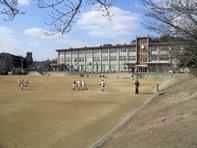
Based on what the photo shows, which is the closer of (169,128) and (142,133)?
(169,128)

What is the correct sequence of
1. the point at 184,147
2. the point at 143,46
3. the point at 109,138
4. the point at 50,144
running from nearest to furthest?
the point at 184,147 → the point at 109,138 → the point at 50,144 → the point at 143,46

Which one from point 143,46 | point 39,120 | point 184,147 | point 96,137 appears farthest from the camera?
point 143,46

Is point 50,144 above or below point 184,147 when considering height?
below

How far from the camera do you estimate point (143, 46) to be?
155 metres

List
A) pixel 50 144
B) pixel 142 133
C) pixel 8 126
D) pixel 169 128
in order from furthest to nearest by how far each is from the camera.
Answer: pixel 8 126 → pixel 50 144 → pixel 142 133 → pixel 169 128

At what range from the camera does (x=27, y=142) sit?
16.0 m

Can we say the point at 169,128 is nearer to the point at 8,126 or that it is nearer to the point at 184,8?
the point at 184,8

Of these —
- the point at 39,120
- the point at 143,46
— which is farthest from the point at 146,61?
the point at 39,120

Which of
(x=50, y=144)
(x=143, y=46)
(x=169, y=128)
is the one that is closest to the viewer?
(x=169, y=128)

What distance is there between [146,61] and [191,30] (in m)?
146

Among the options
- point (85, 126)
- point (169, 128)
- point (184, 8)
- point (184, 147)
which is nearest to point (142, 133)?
point (169, 128)

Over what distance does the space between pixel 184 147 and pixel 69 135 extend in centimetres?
877

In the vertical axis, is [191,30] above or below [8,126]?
above

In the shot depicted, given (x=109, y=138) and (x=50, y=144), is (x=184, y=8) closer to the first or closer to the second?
(x=109, y=138)
